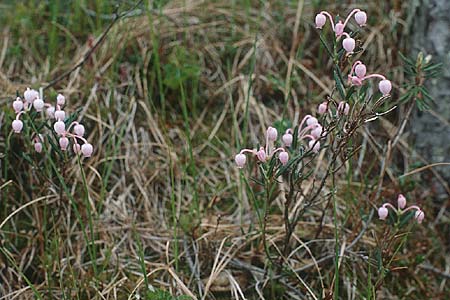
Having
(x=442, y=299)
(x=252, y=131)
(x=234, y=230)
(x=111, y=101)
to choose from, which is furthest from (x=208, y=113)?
(x=442, y=299)

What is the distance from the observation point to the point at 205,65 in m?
2.71

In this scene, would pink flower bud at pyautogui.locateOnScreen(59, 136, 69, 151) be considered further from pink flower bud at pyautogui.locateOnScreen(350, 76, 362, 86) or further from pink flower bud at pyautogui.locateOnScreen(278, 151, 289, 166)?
pink flower bud at pyautogui.locateOnScreen(350, 76, 362, 86)

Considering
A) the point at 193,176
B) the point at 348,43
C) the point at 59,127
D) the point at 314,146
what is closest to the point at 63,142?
the point at 59,127

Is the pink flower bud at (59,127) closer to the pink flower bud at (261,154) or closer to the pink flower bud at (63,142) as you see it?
the pink flower bud at (63,142)

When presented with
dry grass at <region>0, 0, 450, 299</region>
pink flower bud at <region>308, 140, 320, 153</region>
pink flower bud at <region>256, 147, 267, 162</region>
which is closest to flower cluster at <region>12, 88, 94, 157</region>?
dry grass at <region>0, 0, 450, 299</region>

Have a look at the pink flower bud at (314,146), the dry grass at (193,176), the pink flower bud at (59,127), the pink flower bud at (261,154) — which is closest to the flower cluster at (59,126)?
the pink flower bud at (59,127)

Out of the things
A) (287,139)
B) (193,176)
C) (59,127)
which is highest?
(59,127)

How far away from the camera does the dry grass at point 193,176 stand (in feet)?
6.43

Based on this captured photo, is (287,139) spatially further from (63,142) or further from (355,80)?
(63,142)

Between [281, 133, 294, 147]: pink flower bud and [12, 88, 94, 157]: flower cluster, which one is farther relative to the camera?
[281, 133, 294, 147]: pink flower bud

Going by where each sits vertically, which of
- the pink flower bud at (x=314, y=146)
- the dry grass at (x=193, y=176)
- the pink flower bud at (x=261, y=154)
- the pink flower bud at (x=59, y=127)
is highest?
the pink flower bud at (x=59, y=127)

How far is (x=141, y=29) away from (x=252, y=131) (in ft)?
2.27

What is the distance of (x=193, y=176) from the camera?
2037 millimetres

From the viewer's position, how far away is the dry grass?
1960 mm
